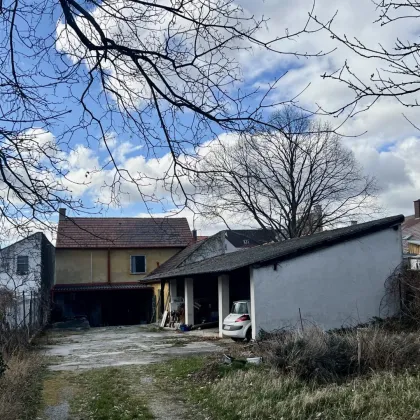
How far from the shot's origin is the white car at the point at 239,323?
21.1 m

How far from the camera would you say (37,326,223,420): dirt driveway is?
30.2 feet

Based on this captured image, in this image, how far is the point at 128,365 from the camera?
15.1 metres

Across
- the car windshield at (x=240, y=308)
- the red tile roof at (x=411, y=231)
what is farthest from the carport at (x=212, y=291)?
the red tile roof at (x=411, y=231)

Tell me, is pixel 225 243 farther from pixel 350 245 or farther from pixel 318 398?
Result: pixel 318 398

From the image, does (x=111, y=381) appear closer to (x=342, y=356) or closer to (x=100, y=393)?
(x=100, y=393)

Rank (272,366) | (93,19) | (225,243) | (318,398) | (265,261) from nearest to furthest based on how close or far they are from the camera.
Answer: (93,19)
(318,398)
(272,366)
(265,261)
(225,243)

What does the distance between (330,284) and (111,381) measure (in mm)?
11880

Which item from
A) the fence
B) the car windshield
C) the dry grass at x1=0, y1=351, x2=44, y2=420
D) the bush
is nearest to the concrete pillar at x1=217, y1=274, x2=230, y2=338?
the car windshield

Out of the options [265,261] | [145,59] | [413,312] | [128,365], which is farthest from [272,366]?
[413,312]

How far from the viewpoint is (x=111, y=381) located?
12.2 metres

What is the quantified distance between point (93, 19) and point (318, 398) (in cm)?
623

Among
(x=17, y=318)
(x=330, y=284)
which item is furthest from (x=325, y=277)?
(x=17, y=318)

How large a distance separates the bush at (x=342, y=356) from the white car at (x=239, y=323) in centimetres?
1014

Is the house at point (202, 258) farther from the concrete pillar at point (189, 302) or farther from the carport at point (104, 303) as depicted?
the carport at point (104, 303)
